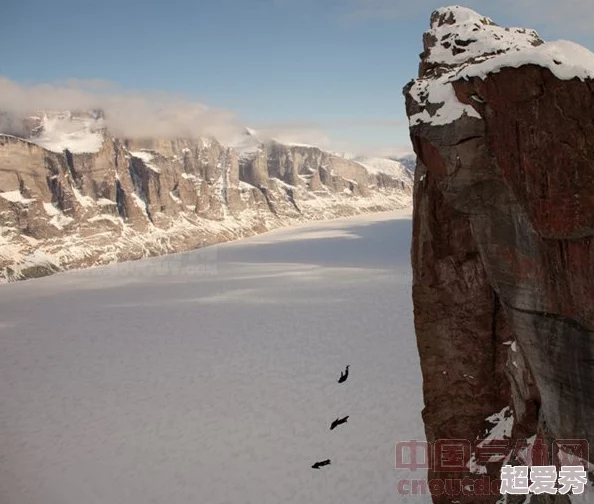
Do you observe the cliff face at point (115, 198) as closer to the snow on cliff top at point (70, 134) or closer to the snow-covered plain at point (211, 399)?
the snow on cliff top at point (70, 134)

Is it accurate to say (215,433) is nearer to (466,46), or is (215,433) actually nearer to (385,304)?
(466,46)

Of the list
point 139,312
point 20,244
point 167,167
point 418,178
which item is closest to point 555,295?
point 418,178

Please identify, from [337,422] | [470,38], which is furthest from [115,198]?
[470,38]

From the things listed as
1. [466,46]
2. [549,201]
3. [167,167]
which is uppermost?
[167,167]

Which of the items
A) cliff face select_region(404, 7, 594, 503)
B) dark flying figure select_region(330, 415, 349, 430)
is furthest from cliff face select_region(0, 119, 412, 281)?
cliff face select_region(404, 7, 594, 503)

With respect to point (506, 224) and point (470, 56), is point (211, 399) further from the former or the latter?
point (470, 56)

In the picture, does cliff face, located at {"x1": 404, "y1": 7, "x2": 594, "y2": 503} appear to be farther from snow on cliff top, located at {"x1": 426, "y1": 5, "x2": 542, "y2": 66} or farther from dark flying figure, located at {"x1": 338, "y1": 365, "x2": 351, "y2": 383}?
dark flying figure, located at {"x1": 338, "y1": 365, "x2": 351, "y2": 383}

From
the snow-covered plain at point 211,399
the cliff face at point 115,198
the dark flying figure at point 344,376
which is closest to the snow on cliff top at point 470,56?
the snow-covered plain at point 211,399
